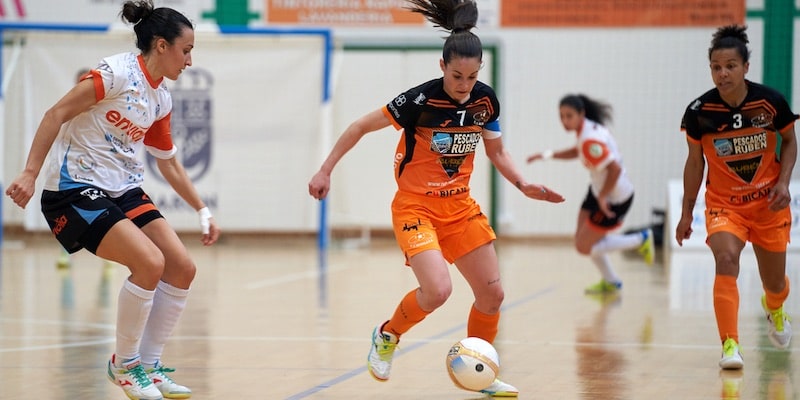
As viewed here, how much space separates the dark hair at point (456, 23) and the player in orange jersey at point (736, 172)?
132 cm

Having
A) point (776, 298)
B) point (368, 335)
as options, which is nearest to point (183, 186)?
point (368, 335)

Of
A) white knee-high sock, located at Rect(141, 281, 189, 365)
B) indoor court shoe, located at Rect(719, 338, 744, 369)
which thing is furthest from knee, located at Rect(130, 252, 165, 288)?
indoor court shoe, located at Rect(719, 338, 744, 369)

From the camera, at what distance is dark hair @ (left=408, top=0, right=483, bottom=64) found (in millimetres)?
4793

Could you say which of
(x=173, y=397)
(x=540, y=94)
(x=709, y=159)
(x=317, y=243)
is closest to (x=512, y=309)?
(x=709, y=159)

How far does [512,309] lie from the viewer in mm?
8500

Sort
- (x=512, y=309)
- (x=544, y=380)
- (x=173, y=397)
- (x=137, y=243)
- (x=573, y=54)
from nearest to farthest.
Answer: (x=137, y=243) → (x=173, y=397) → (x=544, y=380) → (x=512, y=309) → (x=573, y=54)

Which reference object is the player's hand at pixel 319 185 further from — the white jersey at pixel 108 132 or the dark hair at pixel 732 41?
the dark hair at pixel 732 41

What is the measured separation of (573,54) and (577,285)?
737 centimetres

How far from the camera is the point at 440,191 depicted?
199 inches

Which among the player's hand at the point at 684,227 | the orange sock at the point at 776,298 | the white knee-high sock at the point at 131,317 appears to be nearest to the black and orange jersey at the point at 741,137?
the player's hand at the point at 684,227

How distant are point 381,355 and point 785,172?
2.36 meters

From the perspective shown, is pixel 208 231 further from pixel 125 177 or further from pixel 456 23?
pixel 456 23

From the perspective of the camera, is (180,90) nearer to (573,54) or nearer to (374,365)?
(573,54)

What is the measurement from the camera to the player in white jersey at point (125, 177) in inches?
176
